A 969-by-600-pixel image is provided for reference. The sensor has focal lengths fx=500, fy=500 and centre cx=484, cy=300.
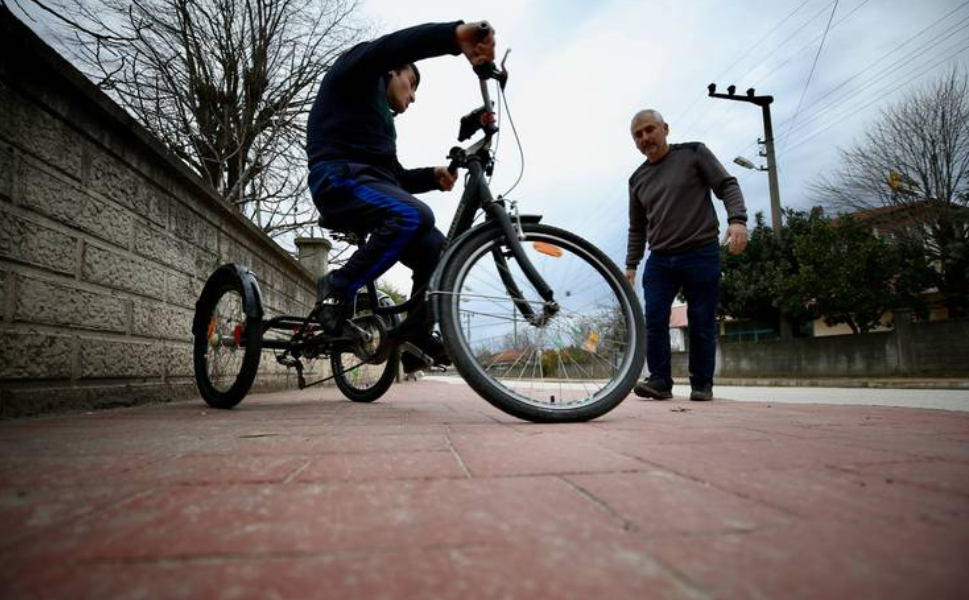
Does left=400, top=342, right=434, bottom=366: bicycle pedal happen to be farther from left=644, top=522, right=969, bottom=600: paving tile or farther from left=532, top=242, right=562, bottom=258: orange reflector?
left=644, top=522, right=969, bottom=600: paving tile

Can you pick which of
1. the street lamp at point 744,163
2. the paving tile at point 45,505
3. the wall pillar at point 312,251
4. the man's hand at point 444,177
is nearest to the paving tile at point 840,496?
the paving tile at point 45,505

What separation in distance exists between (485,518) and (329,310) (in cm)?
218

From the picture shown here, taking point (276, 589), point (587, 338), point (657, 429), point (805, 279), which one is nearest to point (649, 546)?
point (276, 589)

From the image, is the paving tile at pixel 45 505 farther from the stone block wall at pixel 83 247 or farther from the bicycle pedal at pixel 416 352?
the bicycle pedal at pixel 416 352

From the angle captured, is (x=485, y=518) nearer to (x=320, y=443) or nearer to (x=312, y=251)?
(x=320, y=443)

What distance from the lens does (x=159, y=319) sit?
306 centimetres

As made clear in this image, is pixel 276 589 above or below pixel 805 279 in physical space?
below

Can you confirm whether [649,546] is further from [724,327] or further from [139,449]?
[724,327]

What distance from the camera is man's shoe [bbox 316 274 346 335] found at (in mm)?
2679

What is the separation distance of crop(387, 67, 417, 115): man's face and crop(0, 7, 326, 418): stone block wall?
137 centimetres

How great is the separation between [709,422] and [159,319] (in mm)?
3101

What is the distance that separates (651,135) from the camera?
3.66m

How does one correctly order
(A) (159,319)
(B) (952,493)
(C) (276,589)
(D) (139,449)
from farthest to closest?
(A) (159,319) → (D) (139,449) → (B) (952,493) → (C) (276,589)

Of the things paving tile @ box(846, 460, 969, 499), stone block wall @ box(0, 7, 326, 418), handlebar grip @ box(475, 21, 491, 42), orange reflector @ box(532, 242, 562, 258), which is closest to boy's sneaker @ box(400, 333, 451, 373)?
orange reflector @ box(532, 242, 562, 258)
